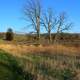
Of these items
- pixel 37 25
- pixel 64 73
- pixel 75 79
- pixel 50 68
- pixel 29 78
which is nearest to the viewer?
pixel 29 78

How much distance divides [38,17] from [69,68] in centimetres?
5336

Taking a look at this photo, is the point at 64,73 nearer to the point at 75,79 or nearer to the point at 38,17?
the point at 75,79

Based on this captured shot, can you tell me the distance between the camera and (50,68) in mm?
17531

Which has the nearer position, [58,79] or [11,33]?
[58,79]

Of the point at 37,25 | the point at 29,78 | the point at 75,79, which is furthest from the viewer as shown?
the point at 37,25

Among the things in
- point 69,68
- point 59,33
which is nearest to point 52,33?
point 59,33

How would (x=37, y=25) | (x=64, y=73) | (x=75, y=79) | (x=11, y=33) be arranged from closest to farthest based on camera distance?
(x=75, y=79)
(x=64, y=73)
(x=37, y=25)
(x=11, y=33)

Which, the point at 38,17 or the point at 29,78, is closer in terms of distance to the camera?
the point at 29,78

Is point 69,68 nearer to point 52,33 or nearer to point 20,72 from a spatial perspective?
point 20,72

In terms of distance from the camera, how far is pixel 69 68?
17.9 metres

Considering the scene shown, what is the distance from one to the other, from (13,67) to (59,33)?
5501 centimetres

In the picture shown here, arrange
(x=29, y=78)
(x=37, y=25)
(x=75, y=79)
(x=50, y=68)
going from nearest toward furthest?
(x=29, y=78)
(x=75, y=79)
(x=50, y=68)
(x=37, y=25)

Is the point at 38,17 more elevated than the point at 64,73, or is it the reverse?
the point at 38,17

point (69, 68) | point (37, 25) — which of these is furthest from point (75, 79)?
point (37, 25)
